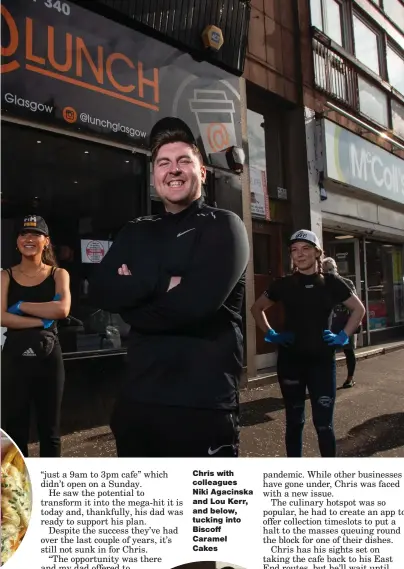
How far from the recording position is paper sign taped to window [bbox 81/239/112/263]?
2336 mm

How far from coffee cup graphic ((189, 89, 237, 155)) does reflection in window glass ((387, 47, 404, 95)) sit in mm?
777

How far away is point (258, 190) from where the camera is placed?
234 cm

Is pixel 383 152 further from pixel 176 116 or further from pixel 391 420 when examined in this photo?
pixel 391 420

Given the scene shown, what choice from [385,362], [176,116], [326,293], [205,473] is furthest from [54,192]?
[385,362]

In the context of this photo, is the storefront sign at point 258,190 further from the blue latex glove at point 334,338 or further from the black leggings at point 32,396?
the black leggings at point 32,396

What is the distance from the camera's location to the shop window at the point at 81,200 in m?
2.23

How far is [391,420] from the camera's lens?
6.32 feet

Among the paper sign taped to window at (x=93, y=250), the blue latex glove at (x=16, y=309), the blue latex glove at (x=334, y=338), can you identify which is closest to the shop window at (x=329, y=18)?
the blue latex glove at (x=334, y=338)

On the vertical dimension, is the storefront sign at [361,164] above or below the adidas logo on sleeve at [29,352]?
above

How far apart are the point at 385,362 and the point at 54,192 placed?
7.36 feet

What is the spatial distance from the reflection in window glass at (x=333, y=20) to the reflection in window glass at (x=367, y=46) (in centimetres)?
10

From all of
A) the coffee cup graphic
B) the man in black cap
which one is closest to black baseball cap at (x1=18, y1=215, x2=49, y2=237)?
the man in black cap

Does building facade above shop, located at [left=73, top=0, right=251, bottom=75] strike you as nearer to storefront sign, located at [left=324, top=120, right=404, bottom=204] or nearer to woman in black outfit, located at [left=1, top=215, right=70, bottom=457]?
storefront sign, located at [left=324, top=120, right=404, bottom=204]

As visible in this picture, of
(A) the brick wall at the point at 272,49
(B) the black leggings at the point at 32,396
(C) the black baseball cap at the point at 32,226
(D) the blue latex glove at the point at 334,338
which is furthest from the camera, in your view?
(A) the brick wall at the point at 272,49
